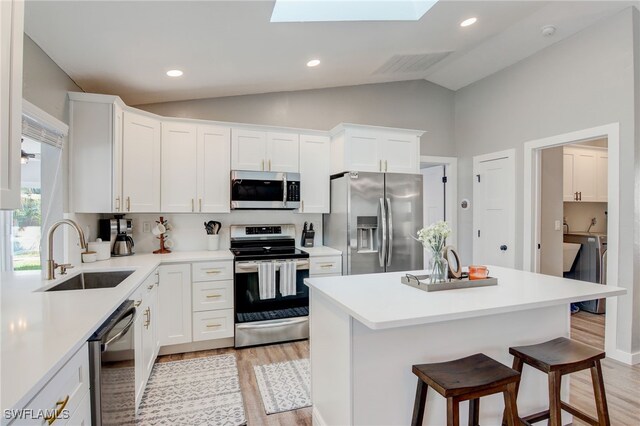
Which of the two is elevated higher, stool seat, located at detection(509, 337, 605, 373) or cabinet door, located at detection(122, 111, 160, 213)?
cabinet door, located at detection(122, 111, 160, 213)

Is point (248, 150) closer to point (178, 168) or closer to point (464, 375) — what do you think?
point (178, 168)

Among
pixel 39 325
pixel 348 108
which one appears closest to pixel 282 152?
pixel 348 108

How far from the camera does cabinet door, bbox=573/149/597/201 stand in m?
4.93

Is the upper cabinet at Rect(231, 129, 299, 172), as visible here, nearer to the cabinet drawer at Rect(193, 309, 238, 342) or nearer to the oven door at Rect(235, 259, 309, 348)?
the oven door at Rect(235, 259, 309, 348)

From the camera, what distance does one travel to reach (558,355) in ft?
5.57

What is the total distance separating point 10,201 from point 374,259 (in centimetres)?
312

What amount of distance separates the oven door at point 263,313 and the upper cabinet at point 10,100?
2295mm

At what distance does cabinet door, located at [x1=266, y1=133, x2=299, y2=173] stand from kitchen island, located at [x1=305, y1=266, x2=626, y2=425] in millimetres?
1980

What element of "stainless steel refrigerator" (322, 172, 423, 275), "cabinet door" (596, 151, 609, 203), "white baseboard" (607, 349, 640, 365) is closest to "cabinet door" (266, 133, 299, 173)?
"stainless steel refrigerator" (322, 172, 423, 275)

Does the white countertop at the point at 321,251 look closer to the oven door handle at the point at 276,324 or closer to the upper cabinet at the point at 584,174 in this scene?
the oven door handle at the point at 276,324

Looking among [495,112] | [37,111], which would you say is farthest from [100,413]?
[495,112]

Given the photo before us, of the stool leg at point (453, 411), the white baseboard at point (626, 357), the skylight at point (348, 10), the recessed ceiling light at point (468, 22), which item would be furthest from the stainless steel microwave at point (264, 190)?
the white baseboard at point (626, 357)

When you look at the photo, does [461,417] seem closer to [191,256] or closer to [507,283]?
[507,283]

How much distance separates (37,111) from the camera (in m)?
2.17
